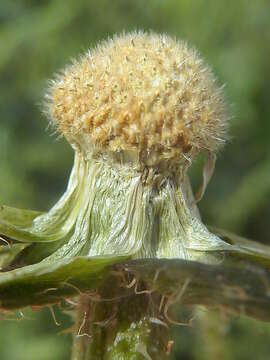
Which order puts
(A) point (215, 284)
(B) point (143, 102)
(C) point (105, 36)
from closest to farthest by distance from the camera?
(A) point (215, 284)
(B) point (143, 102)
(C) point (105, 36)

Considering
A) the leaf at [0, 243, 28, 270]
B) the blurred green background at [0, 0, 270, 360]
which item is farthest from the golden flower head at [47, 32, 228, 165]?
the blurred green background at [0, 0, 270, 360]

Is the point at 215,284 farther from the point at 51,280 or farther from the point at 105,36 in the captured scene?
the point at 105,36

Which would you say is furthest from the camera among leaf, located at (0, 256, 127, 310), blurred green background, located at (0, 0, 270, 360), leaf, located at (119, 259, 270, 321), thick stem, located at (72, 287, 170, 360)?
blurred green background, located at (0, 0, 270, 360)

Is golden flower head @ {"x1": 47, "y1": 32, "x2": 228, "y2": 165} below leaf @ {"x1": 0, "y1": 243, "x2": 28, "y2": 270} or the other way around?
the other way around

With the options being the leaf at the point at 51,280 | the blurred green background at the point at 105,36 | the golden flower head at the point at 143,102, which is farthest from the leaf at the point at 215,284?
the blurred green background at the point at 105,36

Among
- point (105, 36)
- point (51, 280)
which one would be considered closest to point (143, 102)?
point (51, 280)

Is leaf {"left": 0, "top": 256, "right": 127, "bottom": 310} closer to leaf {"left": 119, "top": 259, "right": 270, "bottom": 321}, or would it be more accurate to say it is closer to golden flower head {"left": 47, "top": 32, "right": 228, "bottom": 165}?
leaf {"left": 119, "top": 259, "right": 270, "bottom": 321}
